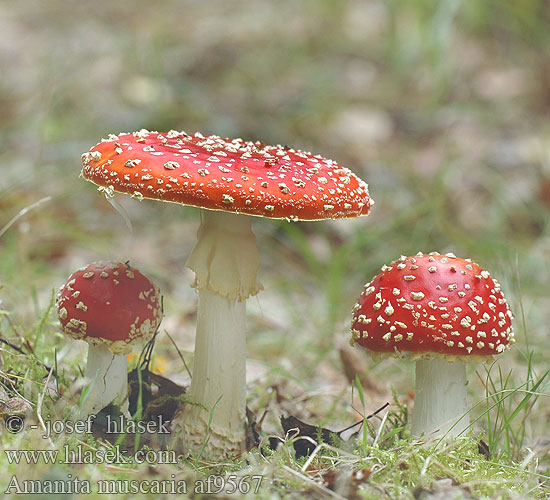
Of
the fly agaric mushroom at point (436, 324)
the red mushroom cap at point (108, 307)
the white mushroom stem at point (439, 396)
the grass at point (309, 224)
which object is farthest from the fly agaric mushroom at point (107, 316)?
the white mushroom stem at point (439, 396)

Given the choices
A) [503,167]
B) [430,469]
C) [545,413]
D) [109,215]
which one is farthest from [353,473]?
[503,167]

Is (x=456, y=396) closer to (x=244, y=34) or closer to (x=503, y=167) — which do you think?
(x=503, y=167)

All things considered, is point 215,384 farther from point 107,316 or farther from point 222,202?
point 222,202

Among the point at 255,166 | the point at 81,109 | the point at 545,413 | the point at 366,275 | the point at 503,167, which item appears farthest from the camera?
the point at 81,109

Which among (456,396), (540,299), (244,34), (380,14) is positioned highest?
(380,14)

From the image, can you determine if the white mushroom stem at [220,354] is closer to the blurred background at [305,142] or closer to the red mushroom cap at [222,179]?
the red mushroom cap at [222,179]
